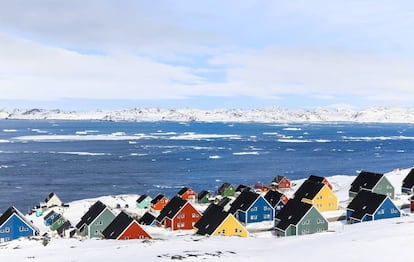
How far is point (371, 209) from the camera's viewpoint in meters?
57.4

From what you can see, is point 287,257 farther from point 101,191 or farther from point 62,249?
point 101,191

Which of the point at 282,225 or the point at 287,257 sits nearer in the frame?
the point at 287,257

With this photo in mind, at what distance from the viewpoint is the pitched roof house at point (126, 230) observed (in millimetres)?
52312

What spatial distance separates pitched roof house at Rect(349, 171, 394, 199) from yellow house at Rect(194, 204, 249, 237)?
25891 mm

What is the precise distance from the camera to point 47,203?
84875mm

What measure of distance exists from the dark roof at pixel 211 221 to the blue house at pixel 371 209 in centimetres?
1691

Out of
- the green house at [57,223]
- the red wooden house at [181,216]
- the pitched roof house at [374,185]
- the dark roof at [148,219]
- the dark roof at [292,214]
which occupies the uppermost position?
the pitched roof house at [374,185]

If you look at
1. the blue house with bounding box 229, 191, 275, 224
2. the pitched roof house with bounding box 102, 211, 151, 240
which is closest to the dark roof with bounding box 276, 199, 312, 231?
the blue house with bounding box 229, 191, 275, 224

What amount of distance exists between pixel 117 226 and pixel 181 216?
1030cm

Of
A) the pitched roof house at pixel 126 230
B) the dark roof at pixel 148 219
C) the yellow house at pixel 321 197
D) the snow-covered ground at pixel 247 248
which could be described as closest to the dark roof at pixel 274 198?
the yellow house at pixel 321 197

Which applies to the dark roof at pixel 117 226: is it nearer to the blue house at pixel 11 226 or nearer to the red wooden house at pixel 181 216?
the red wooden house at pixel 181 216

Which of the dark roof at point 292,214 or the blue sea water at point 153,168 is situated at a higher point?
the dark roof at point 292,214

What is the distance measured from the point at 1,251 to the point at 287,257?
26456 millimetres

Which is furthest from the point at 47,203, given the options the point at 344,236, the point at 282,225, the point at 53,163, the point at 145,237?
the point at 53,163
